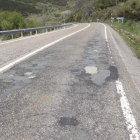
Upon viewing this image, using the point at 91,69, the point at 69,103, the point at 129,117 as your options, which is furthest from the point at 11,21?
the point at 129,117

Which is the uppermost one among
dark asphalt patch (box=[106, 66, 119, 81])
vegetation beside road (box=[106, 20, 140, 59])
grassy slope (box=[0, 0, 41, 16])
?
grassy slope (box=[0, 0, 41, 16])

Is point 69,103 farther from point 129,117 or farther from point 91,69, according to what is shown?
point 91,69

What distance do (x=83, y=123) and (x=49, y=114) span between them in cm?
60

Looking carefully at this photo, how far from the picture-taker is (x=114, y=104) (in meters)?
3.62

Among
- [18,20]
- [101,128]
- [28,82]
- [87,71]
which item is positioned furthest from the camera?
[18,20]

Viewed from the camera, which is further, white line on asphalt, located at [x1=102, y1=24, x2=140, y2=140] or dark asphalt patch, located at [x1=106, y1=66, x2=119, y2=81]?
dark asphalt patch, located at [x1=106, y1=66, x2=119, y2=81]

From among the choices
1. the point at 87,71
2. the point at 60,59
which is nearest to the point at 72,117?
the point at 87,71

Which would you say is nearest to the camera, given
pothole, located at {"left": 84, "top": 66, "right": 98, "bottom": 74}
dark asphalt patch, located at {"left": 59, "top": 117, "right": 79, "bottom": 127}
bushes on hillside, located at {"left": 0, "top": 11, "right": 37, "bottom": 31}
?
dark asphalt patch, located at {"left": 59, "top": 117, "right": 79, "bottom": 127}

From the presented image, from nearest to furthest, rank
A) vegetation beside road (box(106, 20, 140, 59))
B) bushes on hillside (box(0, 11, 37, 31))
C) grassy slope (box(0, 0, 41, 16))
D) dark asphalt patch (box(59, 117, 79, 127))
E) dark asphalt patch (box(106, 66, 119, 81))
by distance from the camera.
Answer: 1. dark asphalt patch (box(59, 117, 79, 127))
2. dark asphalt patch (box(106, 66, 119, 81))
3. vegetation beside road (box(106, 20, 140, 59))
4. bushes on hillside (box(0, 11, 37, 31))
5. grassy slope (box(0, 0, 41, 16))

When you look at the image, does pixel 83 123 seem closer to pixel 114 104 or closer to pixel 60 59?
pixel 114 104

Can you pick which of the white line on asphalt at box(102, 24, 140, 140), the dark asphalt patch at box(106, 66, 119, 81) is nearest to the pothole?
the dark asphalt patch at box(106, 66, 119, 81)

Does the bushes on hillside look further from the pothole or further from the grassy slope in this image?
the grassy slope

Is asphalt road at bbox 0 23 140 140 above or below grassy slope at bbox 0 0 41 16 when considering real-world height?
below

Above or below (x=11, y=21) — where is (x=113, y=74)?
below
